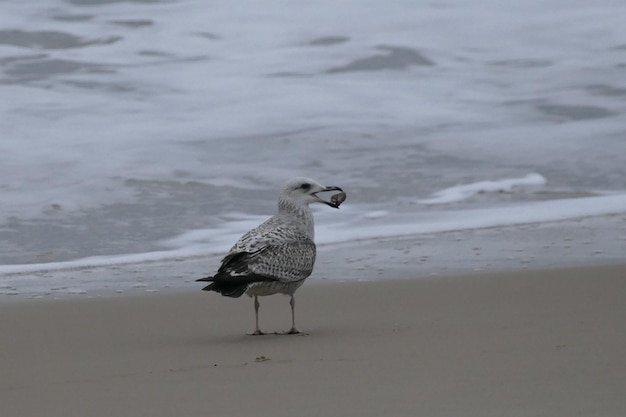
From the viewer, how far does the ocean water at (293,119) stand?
973 cm

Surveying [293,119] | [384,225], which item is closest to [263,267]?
[384,225]

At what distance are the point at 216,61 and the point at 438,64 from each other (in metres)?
3.09

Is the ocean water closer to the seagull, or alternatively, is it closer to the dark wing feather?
the seagull

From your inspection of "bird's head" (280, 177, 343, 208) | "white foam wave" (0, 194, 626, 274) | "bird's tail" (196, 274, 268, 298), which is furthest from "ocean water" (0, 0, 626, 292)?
"bird's tail" (196, 274, 268, 298)

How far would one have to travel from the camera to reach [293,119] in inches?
567

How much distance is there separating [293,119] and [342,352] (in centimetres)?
926

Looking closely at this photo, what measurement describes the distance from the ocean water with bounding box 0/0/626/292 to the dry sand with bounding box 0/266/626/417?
1.82 meters

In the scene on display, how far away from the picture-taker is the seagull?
5.89 meters

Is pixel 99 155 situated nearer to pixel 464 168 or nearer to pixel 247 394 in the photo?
pixel 464 168

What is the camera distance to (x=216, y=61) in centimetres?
1794

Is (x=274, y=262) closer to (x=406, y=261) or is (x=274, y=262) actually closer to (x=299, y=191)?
(x=299, y=191)

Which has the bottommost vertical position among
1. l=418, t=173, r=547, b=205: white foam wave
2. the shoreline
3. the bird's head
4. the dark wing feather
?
the shoreline

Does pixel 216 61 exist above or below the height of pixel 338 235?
above

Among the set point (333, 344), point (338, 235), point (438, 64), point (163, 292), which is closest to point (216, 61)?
point (438, 64)
